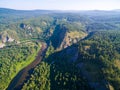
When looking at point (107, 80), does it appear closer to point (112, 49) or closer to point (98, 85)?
point (98, 85)

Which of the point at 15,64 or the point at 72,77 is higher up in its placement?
the point at 72,77

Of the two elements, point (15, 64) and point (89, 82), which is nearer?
point (89, 82)

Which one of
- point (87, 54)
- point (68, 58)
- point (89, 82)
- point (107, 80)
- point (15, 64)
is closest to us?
point (107, 80)

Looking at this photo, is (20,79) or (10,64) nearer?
(20,79)

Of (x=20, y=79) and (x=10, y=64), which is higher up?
(x=10, y=64)

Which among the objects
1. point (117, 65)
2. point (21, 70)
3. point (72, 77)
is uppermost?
point (117, 65)

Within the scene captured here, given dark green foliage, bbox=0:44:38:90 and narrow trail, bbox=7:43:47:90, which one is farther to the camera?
dark green foliage, bbox=0:44:38:90

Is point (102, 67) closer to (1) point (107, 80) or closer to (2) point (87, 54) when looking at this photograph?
(1) point (107, 80)

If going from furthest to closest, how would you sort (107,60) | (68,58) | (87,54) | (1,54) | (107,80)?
(1,54), (68,58), (87,54), (107,60), (107,80)

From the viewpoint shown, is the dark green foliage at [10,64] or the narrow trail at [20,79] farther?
the dark green foliage at [10,64]

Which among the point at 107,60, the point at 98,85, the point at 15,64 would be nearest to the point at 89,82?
A: the point at 98,85
